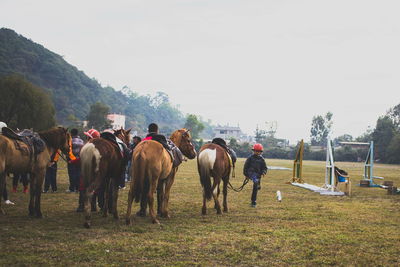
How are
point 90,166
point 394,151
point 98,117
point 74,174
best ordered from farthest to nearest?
point 98,117 < point 394,151 < point 74,174 < point 90,166

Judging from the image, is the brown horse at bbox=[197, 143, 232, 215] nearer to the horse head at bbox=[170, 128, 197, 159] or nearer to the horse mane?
the horse head at bbox=[170, 128, 197, 159]

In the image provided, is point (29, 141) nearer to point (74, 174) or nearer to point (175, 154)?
point (175, 154)

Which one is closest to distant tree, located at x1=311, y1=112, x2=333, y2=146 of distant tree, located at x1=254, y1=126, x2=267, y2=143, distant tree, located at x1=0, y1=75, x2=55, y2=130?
distant tree, located at x1=254, y1=126, x2=267, y2=143

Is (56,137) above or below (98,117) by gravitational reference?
below

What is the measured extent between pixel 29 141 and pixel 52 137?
2.53ft

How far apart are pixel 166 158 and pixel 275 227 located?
2918mm

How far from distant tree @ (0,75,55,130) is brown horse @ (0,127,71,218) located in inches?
1862

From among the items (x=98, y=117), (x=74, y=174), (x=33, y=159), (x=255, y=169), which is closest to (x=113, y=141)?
(x=33, y=159)

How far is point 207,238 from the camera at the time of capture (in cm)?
780

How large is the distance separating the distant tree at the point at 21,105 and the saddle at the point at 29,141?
1879 inches

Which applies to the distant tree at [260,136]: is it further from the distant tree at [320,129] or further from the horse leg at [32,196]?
the horse leg at [32,196]

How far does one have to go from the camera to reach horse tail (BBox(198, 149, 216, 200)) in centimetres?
1076

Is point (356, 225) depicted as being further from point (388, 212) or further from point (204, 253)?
point (204, 253)

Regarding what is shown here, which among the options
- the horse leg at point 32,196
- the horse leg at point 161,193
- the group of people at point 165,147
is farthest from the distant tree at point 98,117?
the horse leg at point 161,193
